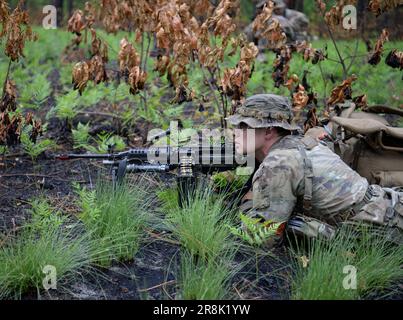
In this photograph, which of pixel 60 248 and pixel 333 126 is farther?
pixel 333 126

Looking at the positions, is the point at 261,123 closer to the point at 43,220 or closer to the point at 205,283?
the point at 205,283

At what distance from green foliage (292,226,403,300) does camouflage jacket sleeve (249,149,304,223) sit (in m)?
0.33

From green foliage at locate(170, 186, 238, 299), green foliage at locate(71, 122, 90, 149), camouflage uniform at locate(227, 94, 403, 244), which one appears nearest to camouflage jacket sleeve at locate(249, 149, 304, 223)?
camouflage uniform at locate(227, 94, 403, 244)

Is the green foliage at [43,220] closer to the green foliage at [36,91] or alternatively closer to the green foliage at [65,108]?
the green foliage at [65,108]

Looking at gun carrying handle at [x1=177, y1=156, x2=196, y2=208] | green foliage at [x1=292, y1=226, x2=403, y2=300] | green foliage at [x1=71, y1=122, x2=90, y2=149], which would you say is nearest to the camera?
green foliage at [x1=292, y1=226, x2=403, y2=300]

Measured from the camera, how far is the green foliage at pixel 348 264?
11.6ft

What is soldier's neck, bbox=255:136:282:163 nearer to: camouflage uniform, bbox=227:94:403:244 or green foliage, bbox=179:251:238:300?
camouflage uniform, bbox=227:94:403:244

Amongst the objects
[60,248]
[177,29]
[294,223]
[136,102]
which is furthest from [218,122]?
[60,248]

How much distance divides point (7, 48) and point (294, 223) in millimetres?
3266

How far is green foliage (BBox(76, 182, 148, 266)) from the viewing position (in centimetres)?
415

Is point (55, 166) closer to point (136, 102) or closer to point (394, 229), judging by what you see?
point (136, 102)

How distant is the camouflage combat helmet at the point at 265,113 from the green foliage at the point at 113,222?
1059mm

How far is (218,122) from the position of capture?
297 inches
